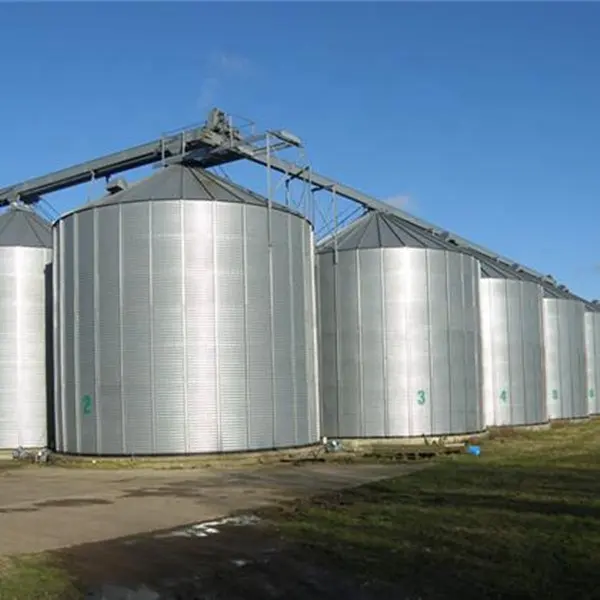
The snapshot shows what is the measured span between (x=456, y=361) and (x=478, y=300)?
441cm

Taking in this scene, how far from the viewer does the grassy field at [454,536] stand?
1189 centimetres

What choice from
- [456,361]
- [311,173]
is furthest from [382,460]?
[311,173]

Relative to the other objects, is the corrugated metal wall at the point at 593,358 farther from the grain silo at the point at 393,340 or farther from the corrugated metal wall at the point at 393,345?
the corrugated metal wall at the point at 393,345

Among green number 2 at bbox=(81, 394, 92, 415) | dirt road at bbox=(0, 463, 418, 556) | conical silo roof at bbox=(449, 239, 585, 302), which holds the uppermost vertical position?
conical silo roof at bbox=(449, 239, 585, 302)

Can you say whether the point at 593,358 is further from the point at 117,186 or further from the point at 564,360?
the point at 117,186

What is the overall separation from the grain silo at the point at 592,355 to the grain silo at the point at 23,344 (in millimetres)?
42175

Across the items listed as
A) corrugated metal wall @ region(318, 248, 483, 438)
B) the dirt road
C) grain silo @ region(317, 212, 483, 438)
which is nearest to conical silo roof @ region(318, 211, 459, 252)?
grain silo @ region(317, 212, 483, 438)

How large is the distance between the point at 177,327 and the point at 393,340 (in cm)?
1171

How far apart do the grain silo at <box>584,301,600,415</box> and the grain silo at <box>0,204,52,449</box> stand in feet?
138

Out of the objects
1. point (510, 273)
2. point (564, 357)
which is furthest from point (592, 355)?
point (510, 273)

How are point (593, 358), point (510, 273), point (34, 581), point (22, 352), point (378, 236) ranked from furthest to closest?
point (593, 358) < point (510, 273) < point (378, 236) < point (22, 352) < point (34, 581)

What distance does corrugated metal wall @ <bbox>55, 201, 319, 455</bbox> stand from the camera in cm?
3130

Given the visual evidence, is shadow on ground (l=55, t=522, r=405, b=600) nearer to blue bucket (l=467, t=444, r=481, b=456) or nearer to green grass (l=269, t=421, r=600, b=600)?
green grass (l=269, t=421, r=600, b=600)

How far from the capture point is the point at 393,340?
39.1 metres
